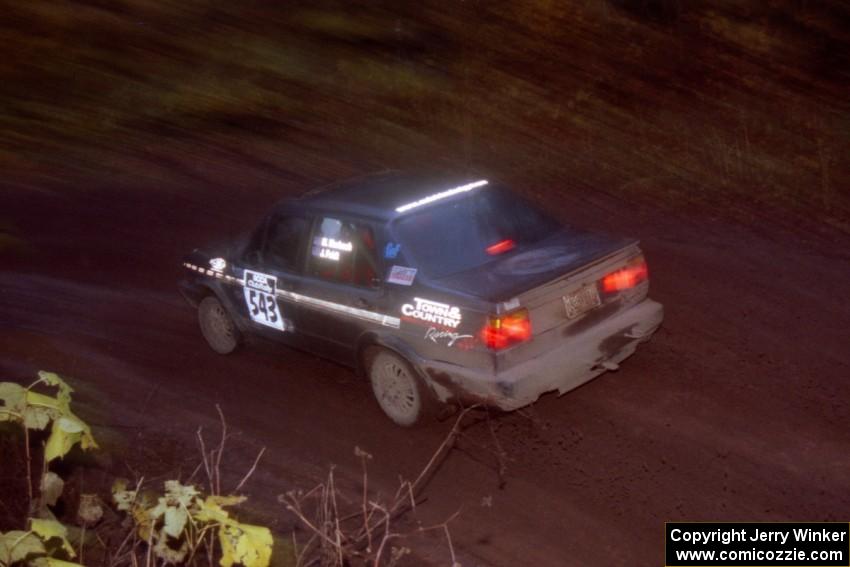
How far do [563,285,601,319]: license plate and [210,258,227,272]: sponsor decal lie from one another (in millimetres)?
3279

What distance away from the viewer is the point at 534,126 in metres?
14.9

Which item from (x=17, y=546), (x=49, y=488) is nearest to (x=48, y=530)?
(x=17, y=546)

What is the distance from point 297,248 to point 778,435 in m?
3.81

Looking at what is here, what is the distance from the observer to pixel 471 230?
23.1 ft

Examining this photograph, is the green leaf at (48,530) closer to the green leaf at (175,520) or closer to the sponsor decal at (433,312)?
the green leaf at (175,520)

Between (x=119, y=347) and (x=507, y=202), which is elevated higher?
(x=507, y=202)

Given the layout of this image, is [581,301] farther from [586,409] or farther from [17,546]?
[17,546]

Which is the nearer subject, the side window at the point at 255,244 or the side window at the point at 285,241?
the side window at the point at 285,241

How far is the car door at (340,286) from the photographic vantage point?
6.94 meters

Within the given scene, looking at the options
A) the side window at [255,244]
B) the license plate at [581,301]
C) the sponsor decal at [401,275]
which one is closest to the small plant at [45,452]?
the sponsor decal at [401,275]

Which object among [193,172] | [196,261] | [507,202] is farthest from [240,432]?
[193,172]

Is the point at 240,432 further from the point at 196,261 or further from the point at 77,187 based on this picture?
the point at 77,187

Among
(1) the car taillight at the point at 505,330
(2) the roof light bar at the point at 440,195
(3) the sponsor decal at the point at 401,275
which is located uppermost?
(2) the roof light bar at the point at 440,195

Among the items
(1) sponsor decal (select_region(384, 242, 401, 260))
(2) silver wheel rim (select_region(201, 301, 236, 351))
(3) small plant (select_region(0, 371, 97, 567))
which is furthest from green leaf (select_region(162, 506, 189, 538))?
(2) silver wheel rim (select_region(201, 301, 236, 351))
